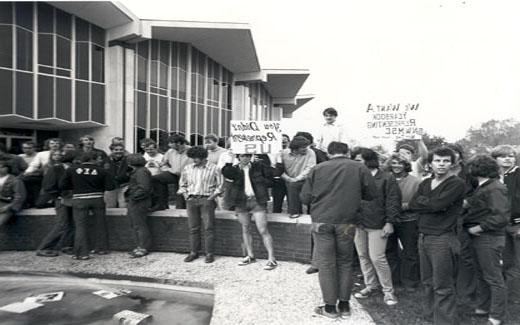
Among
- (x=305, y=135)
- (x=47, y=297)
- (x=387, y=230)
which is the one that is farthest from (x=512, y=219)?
(x=47, y=297)

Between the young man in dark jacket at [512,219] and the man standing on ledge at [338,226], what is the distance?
5.02ft

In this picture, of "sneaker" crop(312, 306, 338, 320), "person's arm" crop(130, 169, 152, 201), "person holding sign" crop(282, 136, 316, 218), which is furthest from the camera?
"person's arm" crop(130, 169, 152, 201)

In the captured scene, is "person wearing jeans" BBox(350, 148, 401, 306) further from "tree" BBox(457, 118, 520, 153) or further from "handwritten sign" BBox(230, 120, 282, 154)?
"tree" BBox(457, 118, 520, 153)

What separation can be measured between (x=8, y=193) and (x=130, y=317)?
443cm

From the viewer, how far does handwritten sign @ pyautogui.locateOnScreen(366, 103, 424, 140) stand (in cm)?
676

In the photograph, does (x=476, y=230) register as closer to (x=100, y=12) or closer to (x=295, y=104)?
(x=100, y=12)

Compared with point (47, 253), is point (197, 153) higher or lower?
higher

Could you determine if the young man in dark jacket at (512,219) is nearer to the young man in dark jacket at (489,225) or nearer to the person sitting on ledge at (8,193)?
the young man in dark jacket at (489,225)

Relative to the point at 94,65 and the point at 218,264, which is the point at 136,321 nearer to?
the point at 218,264

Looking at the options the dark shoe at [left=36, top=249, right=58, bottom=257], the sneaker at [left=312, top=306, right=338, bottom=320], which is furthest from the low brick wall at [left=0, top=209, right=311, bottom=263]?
the sneaker at [left=312, top=306, right=338, bottom=320]

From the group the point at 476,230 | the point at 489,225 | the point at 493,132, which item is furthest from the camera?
the point at 493,132

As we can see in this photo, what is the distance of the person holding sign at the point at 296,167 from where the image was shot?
22.6 feet

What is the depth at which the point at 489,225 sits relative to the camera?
434cm

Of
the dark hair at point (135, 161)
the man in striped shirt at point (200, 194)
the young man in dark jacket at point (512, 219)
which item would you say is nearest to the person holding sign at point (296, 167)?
the man in striped shirt at point (200, 194)
